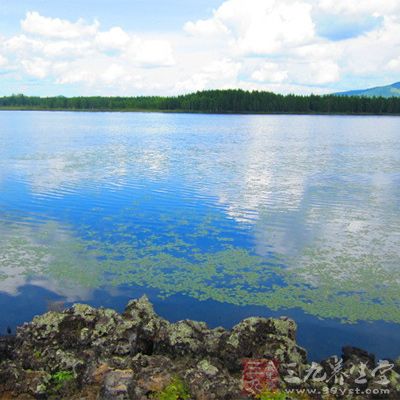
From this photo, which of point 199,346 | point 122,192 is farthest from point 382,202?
point 199,346

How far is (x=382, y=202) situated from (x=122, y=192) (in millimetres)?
19735

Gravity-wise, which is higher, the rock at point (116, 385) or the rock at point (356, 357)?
the rock at point (116, 385)

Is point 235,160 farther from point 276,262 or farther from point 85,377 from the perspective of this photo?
point 85,377

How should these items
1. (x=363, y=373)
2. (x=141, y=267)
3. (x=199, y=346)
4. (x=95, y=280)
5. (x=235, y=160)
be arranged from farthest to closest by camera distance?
(x=235, y=160) → (x=141, y=267) → (x=95, y=280) → (x=199, y=346) → (x=363, y=373)

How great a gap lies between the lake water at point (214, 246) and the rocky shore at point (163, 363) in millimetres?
2529

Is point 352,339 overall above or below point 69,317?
below

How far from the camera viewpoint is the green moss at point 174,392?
9773 mm

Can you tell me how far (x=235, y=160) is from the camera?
57.9 m

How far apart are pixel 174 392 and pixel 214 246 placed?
43.1ft

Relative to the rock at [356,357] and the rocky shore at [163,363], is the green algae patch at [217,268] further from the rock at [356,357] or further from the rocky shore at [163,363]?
the rocky shore at [163,363]

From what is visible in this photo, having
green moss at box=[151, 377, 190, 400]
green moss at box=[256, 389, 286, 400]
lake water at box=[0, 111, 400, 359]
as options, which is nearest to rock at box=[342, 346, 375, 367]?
lake water at box=[0, 111, 400, 359]

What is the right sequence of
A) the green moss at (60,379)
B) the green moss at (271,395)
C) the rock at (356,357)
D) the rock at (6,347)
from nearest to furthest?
the green moss at (271,395), the green moss at (60,379), the rock at (356,357), the rock at (6,347)

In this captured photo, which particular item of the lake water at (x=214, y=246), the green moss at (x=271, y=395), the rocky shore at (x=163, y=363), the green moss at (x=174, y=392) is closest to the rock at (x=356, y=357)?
the rocky shore at (x=163, y=363)

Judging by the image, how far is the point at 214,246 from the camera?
22844 millimetres
